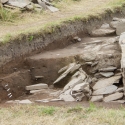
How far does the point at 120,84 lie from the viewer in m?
8.34

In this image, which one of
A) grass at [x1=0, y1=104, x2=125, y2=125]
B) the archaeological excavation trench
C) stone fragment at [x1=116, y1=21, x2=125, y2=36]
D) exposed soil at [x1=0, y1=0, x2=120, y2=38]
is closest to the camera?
grass at [x1=0, y1=104, x2=125, y2=125]

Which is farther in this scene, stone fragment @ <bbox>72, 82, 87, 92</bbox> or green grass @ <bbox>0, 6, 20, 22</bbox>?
green grass @ <bbox>0, 6, 20, 22</bbox>

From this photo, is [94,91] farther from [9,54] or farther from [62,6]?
[62,6]

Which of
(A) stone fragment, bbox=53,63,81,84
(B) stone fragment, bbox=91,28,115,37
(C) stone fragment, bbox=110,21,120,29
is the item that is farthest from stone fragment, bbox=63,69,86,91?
(C) stone fragment, bbox=110,21,120,29

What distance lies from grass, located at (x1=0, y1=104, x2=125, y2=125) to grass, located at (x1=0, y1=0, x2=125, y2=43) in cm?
385

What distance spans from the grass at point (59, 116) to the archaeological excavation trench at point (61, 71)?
2.37 metres

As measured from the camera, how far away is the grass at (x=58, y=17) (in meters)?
9.60

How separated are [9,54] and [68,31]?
2.38 meters

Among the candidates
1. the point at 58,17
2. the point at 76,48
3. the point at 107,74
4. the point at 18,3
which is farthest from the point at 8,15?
the point at 107,74

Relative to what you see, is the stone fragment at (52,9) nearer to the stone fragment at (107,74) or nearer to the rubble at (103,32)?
the rubble at (103,32)

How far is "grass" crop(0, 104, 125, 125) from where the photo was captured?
4.67 m

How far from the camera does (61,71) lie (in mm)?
9055

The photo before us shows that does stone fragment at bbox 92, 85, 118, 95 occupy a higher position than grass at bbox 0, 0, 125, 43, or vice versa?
grass at bbox 0, 0, 125, 43

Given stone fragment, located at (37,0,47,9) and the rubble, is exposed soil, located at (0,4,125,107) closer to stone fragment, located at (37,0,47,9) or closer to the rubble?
the rubble
